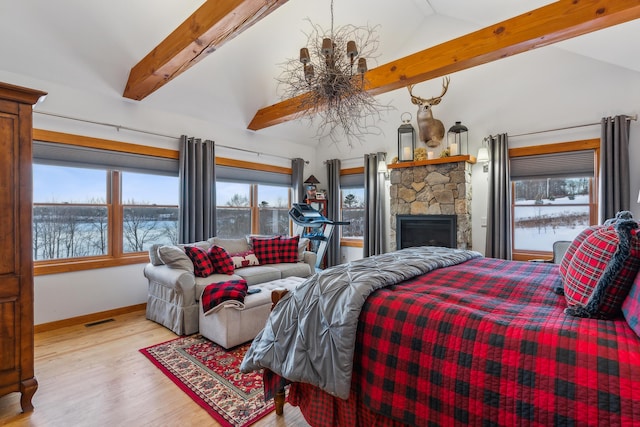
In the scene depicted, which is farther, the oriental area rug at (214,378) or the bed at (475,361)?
the oriental area rug at (214,378)

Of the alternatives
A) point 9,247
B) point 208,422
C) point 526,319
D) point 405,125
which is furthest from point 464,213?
point 9,247

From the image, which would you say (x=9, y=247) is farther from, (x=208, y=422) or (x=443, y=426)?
(x=443, y=426)

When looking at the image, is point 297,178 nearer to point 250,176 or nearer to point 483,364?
point 250,176

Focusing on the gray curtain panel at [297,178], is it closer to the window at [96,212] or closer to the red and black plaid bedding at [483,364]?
the window at [96,212]

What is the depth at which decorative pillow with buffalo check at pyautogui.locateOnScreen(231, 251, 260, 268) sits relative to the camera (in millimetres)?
4200

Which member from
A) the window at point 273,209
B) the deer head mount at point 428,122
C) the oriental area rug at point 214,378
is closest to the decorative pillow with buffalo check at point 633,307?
the oriental area rug at point 214,378

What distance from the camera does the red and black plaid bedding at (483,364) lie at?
970mm

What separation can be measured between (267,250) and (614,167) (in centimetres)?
444

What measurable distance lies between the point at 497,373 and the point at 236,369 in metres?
2.00

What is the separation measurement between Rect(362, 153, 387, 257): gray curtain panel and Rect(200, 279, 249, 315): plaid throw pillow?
309cm

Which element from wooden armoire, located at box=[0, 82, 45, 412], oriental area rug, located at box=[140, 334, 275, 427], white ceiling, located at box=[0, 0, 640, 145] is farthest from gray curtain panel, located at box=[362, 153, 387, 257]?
wooden armoire, located at box=[0, 82, 45, 412]

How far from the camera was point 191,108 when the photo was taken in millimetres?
4551

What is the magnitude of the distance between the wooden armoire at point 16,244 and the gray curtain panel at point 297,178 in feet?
14.2

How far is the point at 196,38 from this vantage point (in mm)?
2699
